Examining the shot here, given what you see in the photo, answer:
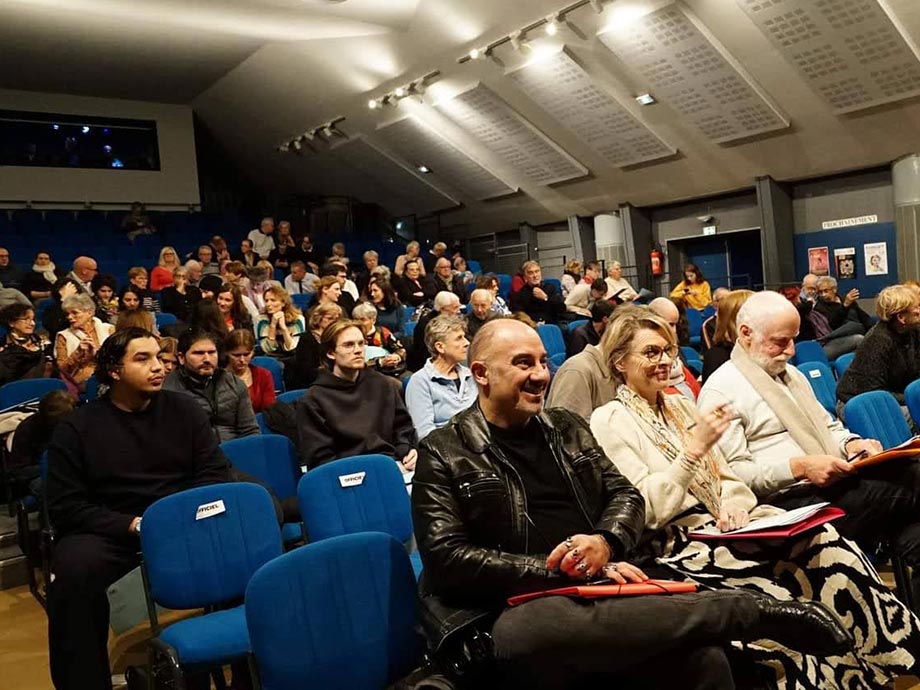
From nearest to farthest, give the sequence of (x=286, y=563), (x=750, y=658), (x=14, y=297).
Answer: (x=286, y=563) < (x=750, y=658) < (x=14, y=297)

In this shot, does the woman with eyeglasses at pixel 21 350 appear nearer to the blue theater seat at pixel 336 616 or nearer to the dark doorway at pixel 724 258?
the blue theater seat at pixel 336 616

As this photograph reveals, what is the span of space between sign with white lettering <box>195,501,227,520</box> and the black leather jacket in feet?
2.72

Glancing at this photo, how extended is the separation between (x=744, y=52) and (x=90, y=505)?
682 cm

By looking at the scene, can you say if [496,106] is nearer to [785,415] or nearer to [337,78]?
[337,78]

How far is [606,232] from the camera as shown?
1053cm

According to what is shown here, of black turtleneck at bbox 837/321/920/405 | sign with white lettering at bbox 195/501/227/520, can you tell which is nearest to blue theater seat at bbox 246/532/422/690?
sign with white lettering at bbox 195/501/227/520

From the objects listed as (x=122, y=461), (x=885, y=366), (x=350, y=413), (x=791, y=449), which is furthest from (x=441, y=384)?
(x=885, y=366)

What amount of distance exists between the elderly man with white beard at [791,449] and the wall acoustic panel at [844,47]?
5079mm

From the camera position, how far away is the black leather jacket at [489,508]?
1646 mm

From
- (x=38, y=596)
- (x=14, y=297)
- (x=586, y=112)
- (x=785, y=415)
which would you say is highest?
(x=586, y=112)

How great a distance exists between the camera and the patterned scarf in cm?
216

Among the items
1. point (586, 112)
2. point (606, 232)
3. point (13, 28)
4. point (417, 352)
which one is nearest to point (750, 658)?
point (417, 352)

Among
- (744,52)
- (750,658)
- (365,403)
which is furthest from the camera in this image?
(744,52)

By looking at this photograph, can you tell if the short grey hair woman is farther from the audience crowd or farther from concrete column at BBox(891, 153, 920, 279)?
concrete column at BBox(891, 153, 920, 279)
